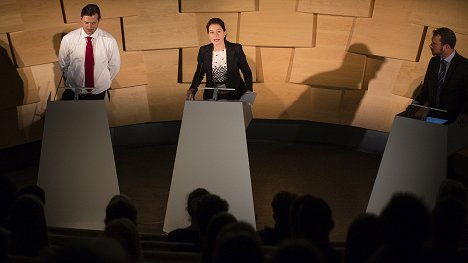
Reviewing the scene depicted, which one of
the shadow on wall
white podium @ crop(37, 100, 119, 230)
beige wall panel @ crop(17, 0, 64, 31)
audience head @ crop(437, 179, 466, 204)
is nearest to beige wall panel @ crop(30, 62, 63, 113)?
the shadow on wall

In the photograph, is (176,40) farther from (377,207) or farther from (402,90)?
(377,207)

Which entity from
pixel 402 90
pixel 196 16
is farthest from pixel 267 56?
pixel 402 90

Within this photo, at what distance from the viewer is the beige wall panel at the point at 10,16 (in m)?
5.84

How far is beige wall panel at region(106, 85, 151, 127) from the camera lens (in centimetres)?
675

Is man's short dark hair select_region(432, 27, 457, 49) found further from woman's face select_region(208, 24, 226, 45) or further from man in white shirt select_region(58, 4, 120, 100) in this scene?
man in white shirt select_region(58, 4, 120, 100)

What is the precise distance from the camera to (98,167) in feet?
14.6

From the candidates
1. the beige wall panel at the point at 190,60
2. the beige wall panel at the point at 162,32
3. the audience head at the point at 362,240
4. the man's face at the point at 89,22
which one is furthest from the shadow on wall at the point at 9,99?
the audience head at the point at 362,240

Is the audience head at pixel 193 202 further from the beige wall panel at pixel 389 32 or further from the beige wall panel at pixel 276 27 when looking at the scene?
the beige wall panel at pixel 276 27

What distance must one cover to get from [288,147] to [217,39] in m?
2.17

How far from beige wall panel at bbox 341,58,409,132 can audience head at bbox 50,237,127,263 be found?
5069mm

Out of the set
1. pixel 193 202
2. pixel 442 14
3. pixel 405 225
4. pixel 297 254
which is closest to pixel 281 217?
pixel 193 202

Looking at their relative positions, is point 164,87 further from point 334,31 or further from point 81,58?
point 81,58

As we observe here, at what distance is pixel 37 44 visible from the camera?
20.1 ft

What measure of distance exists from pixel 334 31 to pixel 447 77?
212 cm
